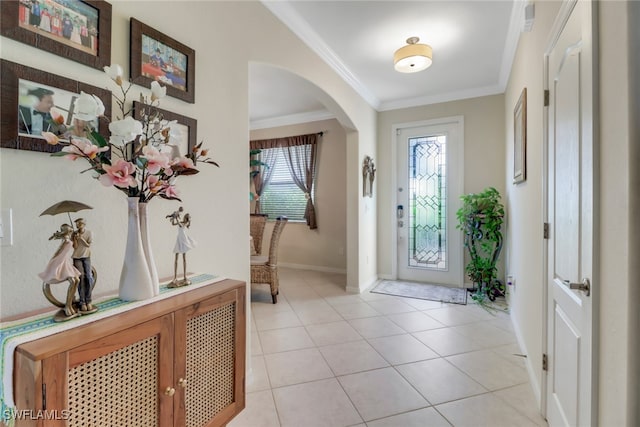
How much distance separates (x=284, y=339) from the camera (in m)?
2.65

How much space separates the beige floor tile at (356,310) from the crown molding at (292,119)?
3038 millimetres

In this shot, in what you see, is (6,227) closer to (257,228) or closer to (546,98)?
(546,98)

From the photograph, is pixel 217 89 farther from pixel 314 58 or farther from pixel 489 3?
pixel 489 3

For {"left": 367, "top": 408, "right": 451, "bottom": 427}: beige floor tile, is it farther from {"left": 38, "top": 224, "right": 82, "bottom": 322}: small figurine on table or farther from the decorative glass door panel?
the decorative glass door panel

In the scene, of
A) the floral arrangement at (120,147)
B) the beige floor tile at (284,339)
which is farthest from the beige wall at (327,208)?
the floral arrangement at (120,147)

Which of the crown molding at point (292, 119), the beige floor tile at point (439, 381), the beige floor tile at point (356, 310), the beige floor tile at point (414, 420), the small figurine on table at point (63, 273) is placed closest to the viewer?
the small figurine on table at point (63, 273)

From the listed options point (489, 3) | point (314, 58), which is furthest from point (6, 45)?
point (489, 3)

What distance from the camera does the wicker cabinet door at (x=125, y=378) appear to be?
2.74 feet

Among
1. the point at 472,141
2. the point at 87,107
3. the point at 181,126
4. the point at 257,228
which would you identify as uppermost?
the point at 472,141

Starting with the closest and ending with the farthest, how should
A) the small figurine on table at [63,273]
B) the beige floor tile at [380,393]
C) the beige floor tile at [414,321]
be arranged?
1. the small figurine on table at [63,273]
2. the beige floor tile at [380,393]
3. the beige floor tile at [414,321]

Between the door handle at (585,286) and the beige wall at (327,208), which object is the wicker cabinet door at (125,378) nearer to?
the door handle at (585,286)

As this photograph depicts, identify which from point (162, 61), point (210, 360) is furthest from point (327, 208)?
point (210, 360)

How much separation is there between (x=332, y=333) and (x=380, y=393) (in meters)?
0.92

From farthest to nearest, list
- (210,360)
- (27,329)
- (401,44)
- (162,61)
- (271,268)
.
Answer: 1. (271,268)
2. (401,44)
3. (162,61)
4. (210,360)
5. (27,329)
